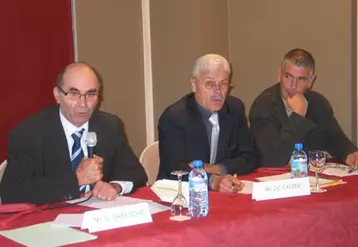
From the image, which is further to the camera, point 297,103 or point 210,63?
point 297,103

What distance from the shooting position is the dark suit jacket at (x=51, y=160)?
8.04 feet

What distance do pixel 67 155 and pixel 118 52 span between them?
217 cm

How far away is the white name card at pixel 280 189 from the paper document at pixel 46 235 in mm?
808

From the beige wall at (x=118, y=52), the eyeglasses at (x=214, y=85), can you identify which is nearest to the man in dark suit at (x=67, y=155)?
the eyeglasses at (x=214, y=85)

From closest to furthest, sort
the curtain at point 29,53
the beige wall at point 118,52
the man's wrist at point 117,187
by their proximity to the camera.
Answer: the man's wrist at point 117,187
the curtain at point 29,53
the beige wall at point 118,52

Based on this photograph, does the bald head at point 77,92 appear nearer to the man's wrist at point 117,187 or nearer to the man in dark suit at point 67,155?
the man in dark suit at point 67,155

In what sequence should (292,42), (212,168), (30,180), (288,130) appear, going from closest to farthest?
(30,180)
(212,168)
(288,130)
(292,42)

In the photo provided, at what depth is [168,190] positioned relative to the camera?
2.58 metres

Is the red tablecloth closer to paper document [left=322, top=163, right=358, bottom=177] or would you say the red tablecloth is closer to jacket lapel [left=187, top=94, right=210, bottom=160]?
paper document [left=322, top=163, right=358, bottom=177]

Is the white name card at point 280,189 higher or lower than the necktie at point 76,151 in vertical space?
lower

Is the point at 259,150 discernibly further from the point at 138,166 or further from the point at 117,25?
the point at 117,25

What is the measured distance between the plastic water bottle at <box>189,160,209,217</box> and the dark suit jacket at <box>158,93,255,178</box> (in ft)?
2.58

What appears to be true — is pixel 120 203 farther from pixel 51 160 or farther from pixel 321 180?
pixel 321 180

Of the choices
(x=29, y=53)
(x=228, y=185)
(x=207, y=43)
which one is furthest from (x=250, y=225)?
(x=207, y=43)
